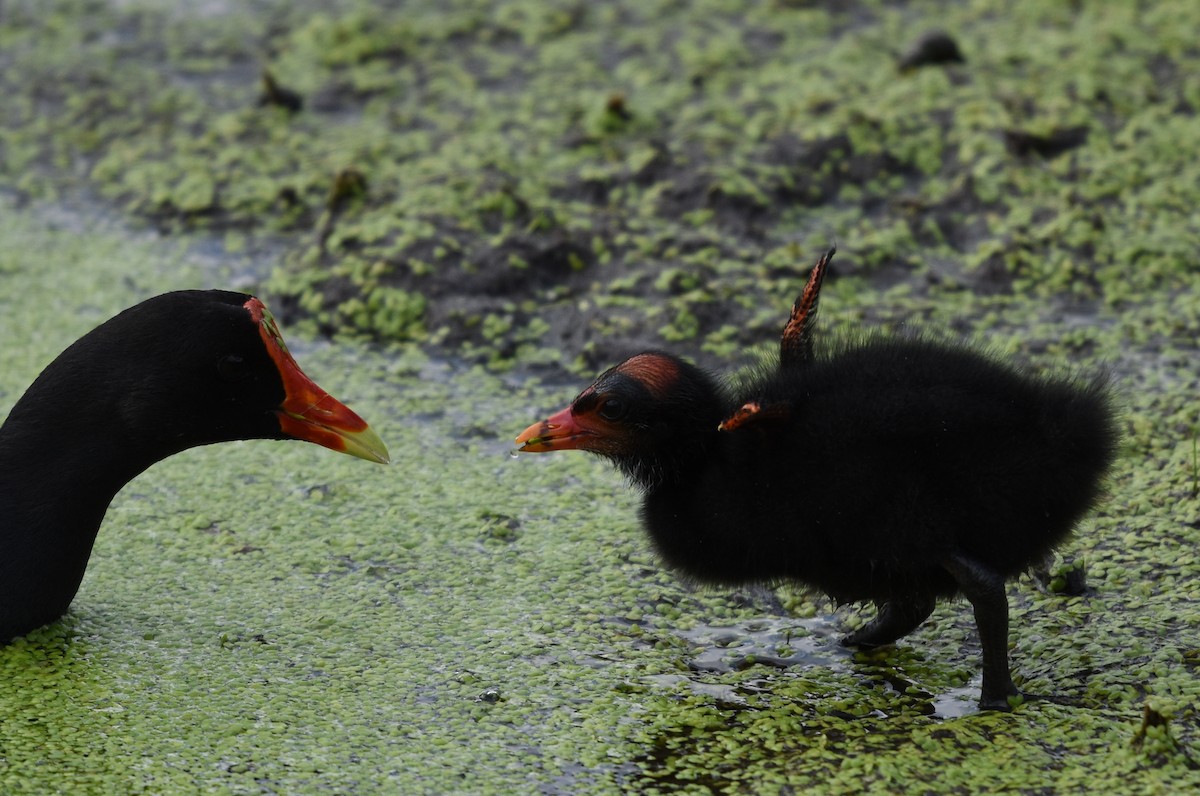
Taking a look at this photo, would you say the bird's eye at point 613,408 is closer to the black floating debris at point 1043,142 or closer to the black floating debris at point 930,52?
the black floating debris at point 1043,142

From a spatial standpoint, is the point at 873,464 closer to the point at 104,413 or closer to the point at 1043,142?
the point at 104,413

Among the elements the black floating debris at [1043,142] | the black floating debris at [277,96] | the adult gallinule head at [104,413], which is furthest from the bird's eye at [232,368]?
the black floating debris at [277,96]

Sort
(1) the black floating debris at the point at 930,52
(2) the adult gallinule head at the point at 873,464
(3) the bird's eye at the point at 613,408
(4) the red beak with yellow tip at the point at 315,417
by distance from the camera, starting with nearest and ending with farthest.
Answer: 1. (2) the adult gallinule head at the point at 873,464
2. (3) the bird's eye at the point at 613,408
3. (4) the red beak with yellow tip at the point at 315,417
4. (1) the black floating debris at the point at 930,52

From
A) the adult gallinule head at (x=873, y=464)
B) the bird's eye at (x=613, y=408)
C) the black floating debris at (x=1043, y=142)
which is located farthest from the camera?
the black floating debris at (x=1043, y=142)

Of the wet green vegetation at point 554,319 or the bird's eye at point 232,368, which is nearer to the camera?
the wet green vegetation at point 554,319

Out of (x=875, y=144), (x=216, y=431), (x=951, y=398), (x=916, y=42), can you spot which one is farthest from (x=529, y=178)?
(x=951, y=398)

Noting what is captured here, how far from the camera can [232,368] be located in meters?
4.18

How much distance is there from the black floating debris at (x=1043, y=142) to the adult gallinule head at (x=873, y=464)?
3.04 metres

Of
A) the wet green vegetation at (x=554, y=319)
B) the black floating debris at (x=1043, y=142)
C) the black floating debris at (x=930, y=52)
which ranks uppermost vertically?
the black floating debris at (x=930, y=52)

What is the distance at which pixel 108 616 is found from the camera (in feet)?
14.5

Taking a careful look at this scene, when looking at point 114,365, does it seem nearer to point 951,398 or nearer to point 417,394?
point 417,394

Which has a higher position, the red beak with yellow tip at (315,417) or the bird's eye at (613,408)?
the bird's eye at (613,408)

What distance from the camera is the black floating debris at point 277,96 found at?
26.4ft

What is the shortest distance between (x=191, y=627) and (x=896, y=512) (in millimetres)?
1987
